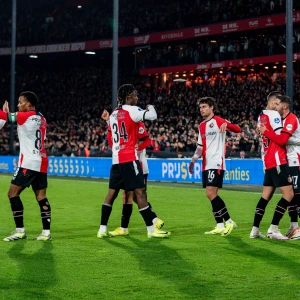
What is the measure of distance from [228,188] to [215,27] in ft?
71.6

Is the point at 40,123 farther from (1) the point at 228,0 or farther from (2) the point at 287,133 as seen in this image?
(1) the point at 228,0

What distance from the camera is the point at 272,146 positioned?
34.0 ft

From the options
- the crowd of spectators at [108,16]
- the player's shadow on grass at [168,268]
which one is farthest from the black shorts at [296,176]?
the crowd of spectators at [108,16]

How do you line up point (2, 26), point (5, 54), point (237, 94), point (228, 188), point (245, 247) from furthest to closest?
point (2, 26)
point (5, 54)
point (237, 94)
point (228, 188)
point (245, 247)

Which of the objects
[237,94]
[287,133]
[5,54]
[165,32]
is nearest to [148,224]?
[287,133]

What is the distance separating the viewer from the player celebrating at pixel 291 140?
10.1m

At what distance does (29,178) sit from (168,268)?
3215mm

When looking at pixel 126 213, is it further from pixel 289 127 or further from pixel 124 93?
pixel 289 127

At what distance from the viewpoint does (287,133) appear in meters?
10.1

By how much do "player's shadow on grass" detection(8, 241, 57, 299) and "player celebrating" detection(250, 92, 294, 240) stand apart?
3228mm

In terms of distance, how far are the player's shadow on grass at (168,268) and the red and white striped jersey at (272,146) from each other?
Result: 199 centimetres

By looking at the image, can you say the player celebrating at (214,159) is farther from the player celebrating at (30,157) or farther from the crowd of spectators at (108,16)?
the crowd of spectators at (108,16)

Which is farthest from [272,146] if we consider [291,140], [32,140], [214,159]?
[32,140]

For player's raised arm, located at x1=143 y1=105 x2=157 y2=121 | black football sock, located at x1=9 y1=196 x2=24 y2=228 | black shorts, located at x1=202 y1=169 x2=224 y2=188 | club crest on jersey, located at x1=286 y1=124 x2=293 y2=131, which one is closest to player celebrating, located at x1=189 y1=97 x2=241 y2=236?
black shorts, located at x1=202 y1=169 x2=224 y2=188
